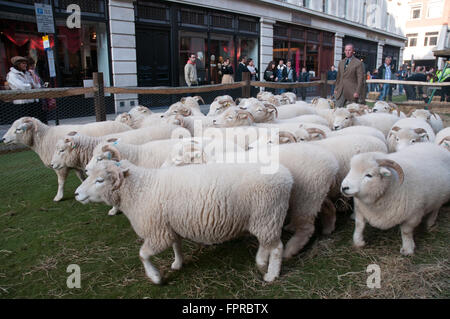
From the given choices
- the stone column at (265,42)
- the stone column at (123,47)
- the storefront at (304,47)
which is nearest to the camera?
the stone column at (123,47)

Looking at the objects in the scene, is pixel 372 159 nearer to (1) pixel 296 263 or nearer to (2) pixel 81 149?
(1) pixel 296 263

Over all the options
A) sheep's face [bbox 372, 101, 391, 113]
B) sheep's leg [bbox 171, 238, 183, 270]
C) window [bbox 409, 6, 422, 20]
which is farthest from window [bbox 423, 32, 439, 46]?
sheep's leg [bbox 171, 238, 183, 270]

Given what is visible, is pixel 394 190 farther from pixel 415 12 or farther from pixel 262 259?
pixel 415 12

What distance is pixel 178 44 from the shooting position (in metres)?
11.1

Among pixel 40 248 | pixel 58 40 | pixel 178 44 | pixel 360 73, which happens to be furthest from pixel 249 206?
pixel 178 44

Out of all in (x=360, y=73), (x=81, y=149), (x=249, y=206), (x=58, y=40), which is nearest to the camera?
(x=249, y=206)

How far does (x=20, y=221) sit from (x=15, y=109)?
4736mm

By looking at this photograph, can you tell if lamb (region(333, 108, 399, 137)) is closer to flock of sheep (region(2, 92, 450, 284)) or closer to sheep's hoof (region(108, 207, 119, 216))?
flock of sheep (region(2, 92, 450, 284))

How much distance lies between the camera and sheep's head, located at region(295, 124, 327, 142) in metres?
3.64

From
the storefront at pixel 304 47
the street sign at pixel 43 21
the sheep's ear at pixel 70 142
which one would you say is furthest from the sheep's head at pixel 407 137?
the storefront at pixel 304 47

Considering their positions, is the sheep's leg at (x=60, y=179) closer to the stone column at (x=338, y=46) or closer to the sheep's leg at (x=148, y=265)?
the sheep's leg at (x=148, y=265)

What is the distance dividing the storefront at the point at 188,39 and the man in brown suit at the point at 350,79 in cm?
582

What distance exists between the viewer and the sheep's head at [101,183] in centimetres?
241

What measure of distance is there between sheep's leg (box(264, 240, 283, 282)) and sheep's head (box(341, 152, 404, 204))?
0.65m
